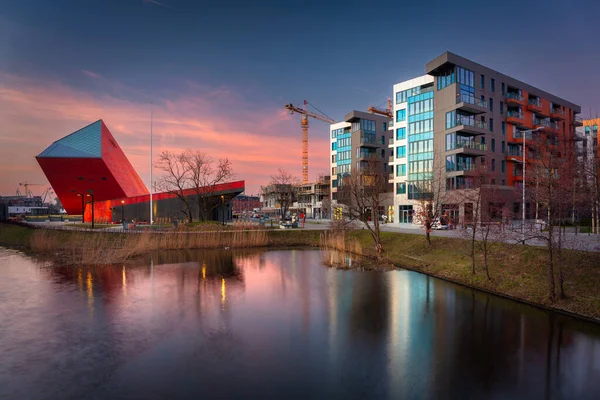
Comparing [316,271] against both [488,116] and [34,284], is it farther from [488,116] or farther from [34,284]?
[488,116]

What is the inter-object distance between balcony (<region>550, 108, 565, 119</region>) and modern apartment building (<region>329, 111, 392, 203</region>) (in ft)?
94.9

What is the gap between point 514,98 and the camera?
2175 inches

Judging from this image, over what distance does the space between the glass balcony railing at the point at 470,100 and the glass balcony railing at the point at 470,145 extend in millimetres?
5449

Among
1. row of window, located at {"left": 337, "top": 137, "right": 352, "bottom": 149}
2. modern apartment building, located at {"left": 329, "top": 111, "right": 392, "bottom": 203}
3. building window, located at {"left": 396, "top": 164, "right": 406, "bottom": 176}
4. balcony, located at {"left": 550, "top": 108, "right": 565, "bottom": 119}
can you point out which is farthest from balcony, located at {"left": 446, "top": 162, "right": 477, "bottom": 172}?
row of window, located at {"left": 337, "top": 137, "right": 352, "bottom": 149}

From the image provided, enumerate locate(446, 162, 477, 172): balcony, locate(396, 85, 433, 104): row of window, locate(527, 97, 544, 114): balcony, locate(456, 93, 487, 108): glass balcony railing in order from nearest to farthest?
locate(456, 93, 487, 108): glass balcony railing → locate(446, 162, 477, 172): balcony → locate(396, 85, 433, 104): row of window → locate(527, 97, 544, 114): balcony

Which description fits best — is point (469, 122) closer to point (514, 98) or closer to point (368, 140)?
point (514, 98)

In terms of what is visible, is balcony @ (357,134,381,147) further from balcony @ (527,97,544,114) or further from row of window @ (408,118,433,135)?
balcony @ (527,97,544,114)

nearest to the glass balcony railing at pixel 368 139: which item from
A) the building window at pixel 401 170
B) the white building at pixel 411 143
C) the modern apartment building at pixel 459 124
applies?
the white building at pixel 411 143

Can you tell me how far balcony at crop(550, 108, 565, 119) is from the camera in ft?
202

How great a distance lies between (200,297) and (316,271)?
9.53m

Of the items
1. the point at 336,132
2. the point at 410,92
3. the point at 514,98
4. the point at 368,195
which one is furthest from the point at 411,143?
the point at 336,132

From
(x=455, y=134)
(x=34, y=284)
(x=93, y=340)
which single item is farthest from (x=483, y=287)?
(x=455, y=134)

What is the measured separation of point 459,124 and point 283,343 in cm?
4546

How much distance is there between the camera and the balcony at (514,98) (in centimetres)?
5363
